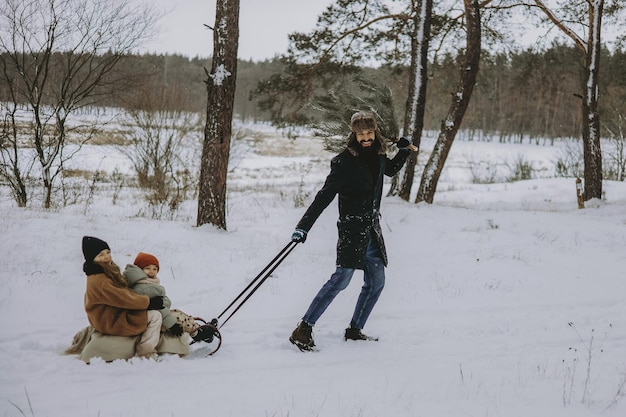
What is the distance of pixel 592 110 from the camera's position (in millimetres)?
12703

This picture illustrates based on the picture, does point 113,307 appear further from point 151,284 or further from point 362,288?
point 362,288

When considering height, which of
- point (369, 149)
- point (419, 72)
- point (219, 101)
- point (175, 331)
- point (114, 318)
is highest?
point (419, 72)

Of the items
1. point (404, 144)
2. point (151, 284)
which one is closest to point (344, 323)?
point (404, 144)

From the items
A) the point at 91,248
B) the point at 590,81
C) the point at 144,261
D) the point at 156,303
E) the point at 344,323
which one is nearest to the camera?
the point at 91,248

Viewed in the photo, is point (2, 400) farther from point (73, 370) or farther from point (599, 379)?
point (599, 379)

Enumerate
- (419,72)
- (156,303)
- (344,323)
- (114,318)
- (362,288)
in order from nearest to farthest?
(114,318) < (156,303) < (362,288) < (344,323) < (419,72)

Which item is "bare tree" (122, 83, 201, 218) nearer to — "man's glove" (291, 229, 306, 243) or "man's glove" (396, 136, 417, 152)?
"man's glove" (396, 136, 417, 152)

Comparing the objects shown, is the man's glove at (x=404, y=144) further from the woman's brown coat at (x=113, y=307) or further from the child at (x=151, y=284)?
the woman's brown coat at (x=113, y=307)

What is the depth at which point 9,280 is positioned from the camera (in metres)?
4.87

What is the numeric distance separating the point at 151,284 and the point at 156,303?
0.51 feet

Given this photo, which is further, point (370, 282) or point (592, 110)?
point (592, 110)

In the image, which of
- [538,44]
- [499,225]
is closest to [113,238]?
[499,225]

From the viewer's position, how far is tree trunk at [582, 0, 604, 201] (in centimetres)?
1232

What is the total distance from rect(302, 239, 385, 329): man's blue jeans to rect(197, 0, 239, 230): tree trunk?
4.15 metres
